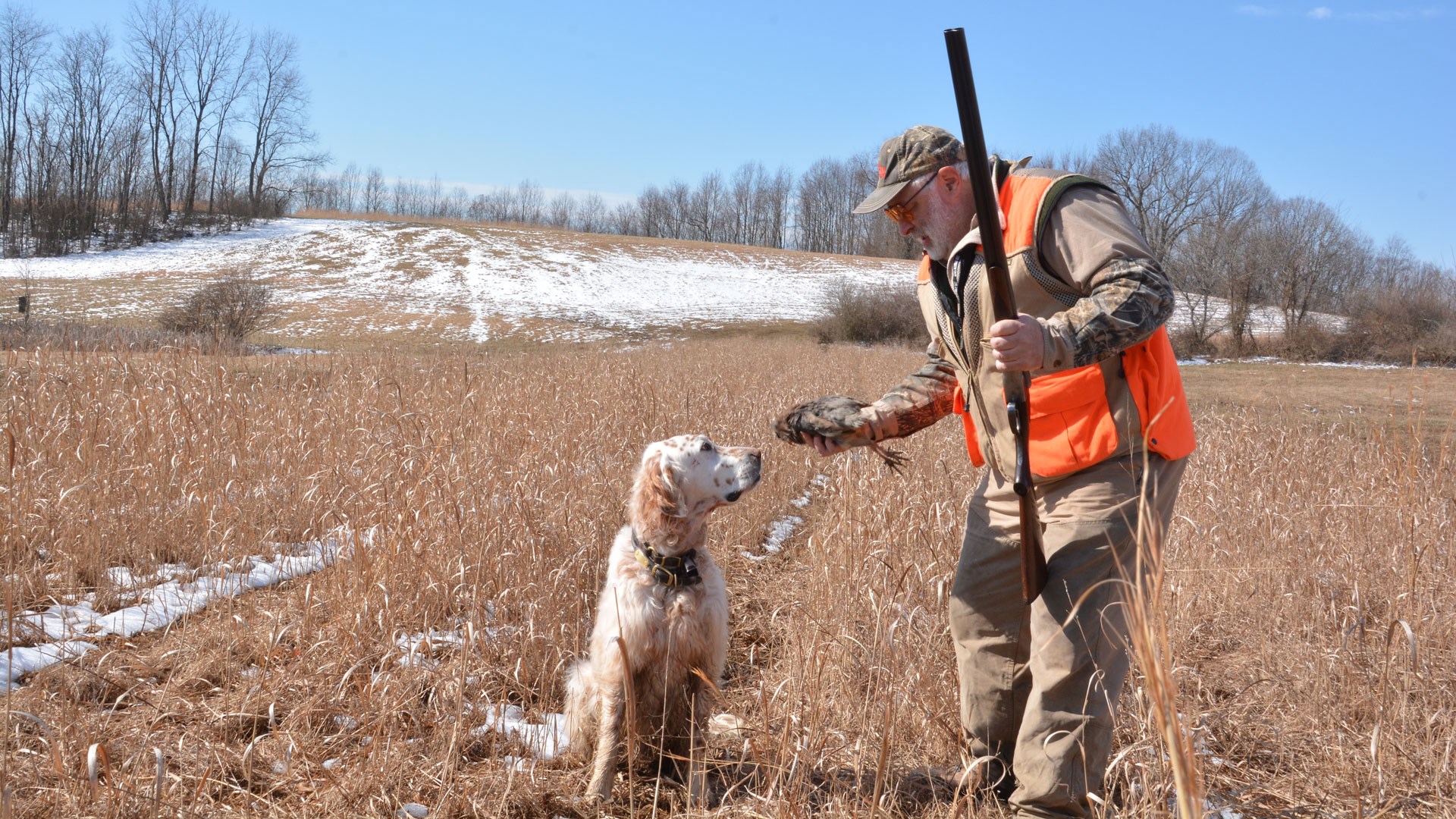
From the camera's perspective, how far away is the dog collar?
3.17 metres

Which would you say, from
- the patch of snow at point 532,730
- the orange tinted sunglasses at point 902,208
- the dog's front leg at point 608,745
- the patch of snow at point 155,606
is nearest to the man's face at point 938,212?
the orange tinted sunglasses at point 902,208

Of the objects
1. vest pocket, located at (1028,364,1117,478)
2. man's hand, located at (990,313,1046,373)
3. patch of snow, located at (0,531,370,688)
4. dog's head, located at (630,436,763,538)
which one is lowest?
patch of snow, located at (0,531,370,688)

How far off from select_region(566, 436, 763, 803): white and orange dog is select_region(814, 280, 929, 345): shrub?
32795 millimetres

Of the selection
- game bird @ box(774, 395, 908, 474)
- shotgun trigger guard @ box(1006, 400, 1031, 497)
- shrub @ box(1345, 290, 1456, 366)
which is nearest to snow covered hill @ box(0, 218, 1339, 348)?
shrub @ box(1345, 290, 1456, 366)

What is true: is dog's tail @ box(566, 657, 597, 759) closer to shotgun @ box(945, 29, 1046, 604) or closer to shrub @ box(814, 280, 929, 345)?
shotgun @ box(945, 29, 1046, 604)

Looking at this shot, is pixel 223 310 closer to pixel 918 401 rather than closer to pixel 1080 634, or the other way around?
pixel 918 401

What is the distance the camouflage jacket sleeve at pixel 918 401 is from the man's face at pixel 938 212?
56 centimetres

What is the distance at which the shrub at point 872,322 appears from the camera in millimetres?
36094

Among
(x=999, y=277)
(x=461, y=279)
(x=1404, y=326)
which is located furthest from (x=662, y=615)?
(x=461, y=279)

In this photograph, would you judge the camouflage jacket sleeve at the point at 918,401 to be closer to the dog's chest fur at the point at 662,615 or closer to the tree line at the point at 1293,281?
the dog's chest fur at the point at 662,615

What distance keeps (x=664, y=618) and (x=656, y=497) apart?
44cm

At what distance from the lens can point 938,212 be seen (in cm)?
287

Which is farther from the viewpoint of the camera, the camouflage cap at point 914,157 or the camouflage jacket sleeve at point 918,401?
the camouflage jacket sleeve at point 918,401

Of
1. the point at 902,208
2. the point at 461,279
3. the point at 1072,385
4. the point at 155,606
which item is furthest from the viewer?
the point at 461,279
